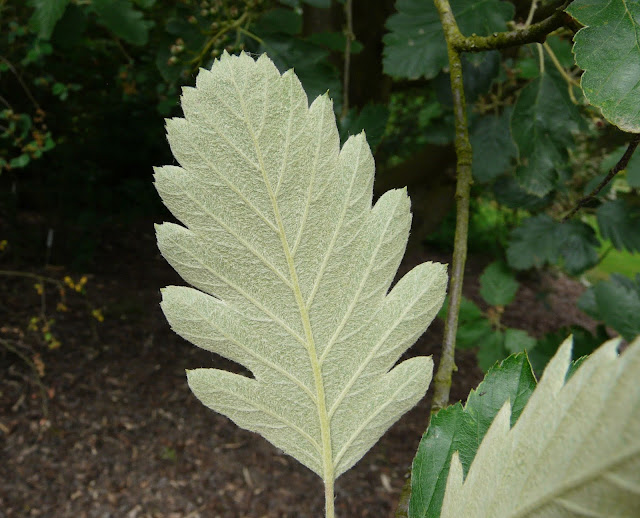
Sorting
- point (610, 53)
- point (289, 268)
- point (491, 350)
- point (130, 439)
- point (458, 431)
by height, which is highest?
point (610, 53)

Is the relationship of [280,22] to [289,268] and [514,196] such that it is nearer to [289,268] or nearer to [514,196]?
[289,268]

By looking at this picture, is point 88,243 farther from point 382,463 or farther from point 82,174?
point 382,463

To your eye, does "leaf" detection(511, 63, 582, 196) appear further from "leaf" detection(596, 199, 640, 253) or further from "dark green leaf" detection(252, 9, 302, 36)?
"leaf" detection(596, 199, 640, 253)

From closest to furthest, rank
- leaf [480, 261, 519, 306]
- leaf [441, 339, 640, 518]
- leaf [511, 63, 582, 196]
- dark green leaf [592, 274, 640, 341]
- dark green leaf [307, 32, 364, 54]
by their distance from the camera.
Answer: leaf [441, 339, 640, 518], leaf [511, 63, 582, 196], dark green leaf [592, 274, 640, 341], dark green leaf [307, 32, 364, 54], leaf [480, 261, 519, 306]

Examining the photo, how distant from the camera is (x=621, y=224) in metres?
2.05

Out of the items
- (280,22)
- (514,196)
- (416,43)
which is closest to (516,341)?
(514,196)

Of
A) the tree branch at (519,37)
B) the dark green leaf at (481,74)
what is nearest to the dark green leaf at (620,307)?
the dark green leaf at (481,74)

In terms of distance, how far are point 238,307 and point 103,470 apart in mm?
2942

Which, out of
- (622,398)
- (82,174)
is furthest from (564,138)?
(82,174)

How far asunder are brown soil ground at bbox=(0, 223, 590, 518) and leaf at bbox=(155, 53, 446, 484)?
98.9 inches

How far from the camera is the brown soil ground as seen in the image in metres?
2.71

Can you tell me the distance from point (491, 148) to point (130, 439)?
245 cm

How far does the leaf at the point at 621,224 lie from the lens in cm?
204

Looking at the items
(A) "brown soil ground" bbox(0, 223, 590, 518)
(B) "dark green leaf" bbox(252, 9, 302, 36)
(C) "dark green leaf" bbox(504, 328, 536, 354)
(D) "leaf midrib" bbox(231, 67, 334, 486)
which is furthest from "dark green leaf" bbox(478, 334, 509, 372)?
(D) "leaf midrib" bbox(231, 67, 334, 486)
